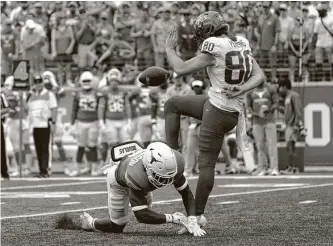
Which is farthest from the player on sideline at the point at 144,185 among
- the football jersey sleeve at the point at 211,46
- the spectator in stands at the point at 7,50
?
the spectator in stands at the point at 7,50

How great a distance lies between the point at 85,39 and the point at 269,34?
13.4 ft

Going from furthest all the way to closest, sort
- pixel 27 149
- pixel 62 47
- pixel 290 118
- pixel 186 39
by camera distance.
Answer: pixel 62 47, pixel 27 149, pixel 186 39, pixel 290 118

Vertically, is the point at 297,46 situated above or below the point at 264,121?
above

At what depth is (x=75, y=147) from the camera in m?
21.6

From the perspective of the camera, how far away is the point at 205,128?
8508mm

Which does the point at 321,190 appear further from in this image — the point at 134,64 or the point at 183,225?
the point at 134,64

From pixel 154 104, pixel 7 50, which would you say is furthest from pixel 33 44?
pixel 154 104

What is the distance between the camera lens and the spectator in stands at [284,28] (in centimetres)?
2070

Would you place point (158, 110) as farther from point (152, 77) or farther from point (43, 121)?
point (152, 77)

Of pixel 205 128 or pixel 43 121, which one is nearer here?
pixel 205 128

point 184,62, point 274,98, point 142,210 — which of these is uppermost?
point 184,62

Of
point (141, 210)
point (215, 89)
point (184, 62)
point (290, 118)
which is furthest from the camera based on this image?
point (290, 118)

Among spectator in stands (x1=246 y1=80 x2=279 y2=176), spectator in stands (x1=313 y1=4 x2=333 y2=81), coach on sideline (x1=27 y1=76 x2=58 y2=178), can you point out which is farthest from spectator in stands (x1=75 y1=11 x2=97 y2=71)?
spectator in stands (x1=313 y1=4 x2=333 y2=81)

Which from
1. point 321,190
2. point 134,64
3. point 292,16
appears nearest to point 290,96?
point 292,16
